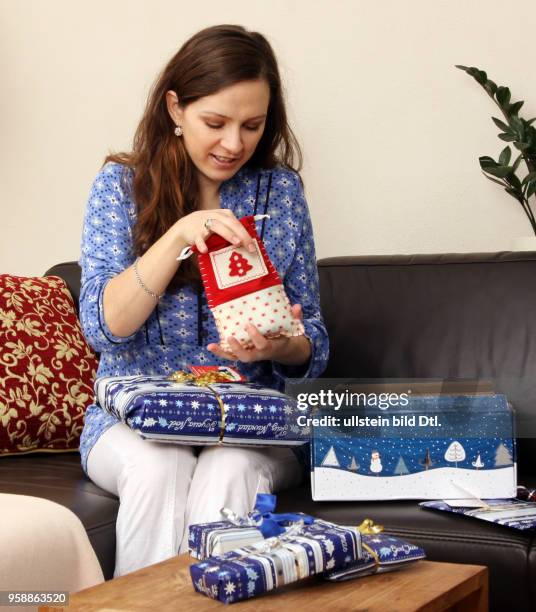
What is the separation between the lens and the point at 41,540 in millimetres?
1112

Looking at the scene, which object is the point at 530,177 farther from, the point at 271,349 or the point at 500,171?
the point at 271,349

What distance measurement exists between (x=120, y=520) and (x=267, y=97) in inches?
33.8

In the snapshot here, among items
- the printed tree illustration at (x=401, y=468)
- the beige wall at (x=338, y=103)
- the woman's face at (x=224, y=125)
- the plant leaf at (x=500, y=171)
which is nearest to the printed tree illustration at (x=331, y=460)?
the printed tree illustration at (x=401, y=468)

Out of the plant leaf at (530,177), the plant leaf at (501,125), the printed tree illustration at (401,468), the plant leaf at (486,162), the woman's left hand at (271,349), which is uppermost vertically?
the plant leaf at (501,125)

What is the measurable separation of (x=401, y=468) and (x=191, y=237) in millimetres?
533

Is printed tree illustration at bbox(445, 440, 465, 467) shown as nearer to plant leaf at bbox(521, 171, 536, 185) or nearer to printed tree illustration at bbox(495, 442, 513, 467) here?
printed tree illustration at bbox(495, 442, 513, 467)

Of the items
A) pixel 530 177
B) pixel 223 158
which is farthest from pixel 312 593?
pixel 530 177

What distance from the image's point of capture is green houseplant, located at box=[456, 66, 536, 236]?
2156 millimetres

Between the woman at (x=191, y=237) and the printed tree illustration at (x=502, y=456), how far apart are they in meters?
0.36

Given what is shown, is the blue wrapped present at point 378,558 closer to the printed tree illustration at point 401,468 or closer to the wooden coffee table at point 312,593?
the wooden coffee table at point 312,593

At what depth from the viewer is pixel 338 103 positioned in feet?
8.40

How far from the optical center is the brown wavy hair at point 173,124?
5.99ft

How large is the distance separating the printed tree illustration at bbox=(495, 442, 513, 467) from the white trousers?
0.38m

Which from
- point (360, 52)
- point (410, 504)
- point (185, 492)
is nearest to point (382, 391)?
point (410, 504)
